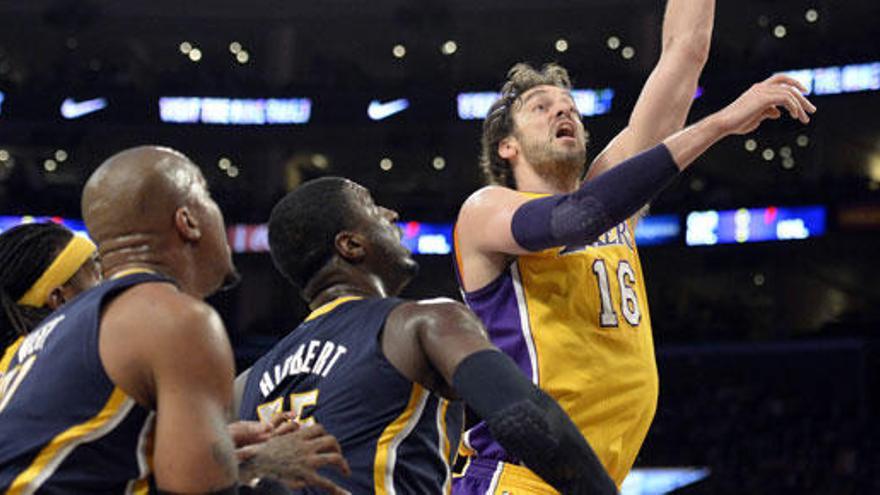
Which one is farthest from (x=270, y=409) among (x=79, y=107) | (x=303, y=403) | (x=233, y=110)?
(x=79, y=107)

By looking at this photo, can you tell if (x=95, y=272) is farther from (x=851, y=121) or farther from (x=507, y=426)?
(x=851, y=121)

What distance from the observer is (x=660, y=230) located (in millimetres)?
23812

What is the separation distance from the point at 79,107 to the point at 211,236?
23.7m

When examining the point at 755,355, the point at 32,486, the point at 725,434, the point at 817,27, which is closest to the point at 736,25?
the point at 817,27

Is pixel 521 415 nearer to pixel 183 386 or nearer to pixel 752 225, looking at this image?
pixel 183 386

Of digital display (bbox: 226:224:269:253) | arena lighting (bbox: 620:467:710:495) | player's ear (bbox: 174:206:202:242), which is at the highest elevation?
player's ear (bbox: 174:206:202:242)

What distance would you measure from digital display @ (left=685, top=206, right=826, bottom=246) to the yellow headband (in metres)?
20.1

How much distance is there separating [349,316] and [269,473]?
0.57 meters

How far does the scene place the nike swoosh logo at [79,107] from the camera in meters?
25.3

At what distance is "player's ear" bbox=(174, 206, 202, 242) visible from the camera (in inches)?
113

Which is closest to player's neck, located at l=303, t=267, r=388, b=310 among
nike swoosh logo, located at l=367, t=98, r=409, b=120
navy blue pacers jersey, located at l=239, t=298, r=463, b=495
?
navy blue pacers jersey, located at l=239, t=298, r=463, b=495

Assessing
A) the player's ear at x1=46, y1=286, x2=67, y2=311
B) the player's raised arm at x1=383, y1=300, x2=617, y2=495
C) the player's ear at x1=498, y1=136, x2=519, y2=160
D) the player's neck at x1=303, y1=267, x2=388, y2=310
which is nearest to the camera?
the player's raised arm at x1=383, y1=300, x2=617, y2=495

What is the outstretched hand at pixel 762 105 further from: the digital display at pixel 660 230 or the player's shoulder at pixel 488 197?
the digital display at pixel 660 230

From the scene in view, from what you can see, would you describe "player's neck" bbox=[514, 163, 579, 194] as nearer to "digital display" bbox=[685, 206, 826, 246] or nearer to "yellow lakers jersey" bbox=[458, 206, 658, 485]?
"yellow lakers jersey" bbox=[458, 206, 658, 485]
